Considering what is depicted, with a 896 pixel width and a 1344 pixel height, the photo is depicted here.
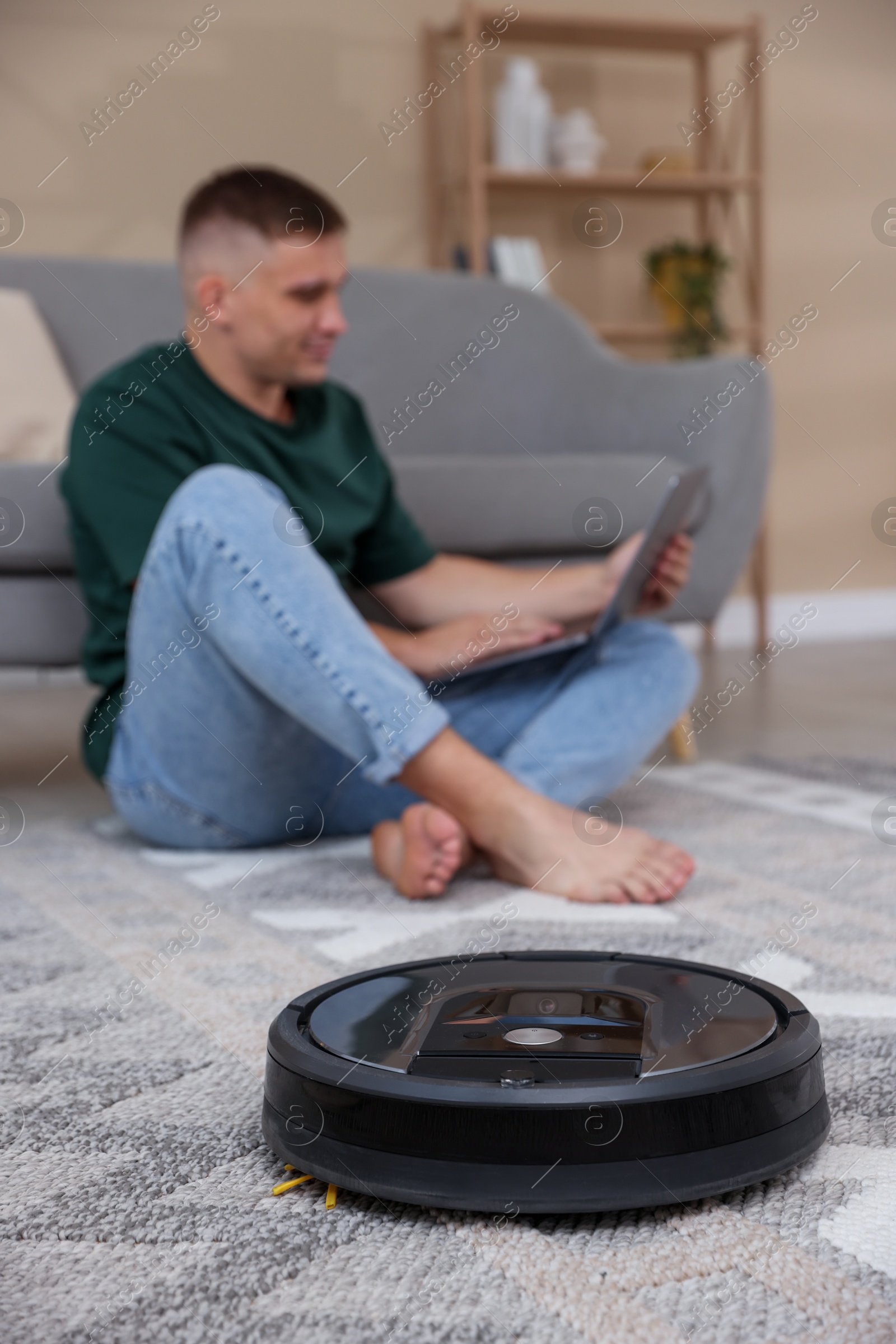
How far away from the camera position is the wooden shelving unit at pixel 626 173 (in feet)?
11.0

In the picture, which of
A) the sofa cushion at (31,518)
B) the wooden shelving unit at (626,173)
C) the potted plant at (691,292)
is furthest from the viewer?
the potted plant at (691,292)

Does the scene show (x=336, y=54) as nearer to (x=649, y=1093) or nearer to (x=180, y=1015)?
(x=180, y=1015)

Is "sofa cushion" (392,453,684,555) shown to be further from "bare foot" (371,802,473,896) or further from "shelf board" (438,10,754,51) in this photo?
"shelf board" (438,10,754,51)

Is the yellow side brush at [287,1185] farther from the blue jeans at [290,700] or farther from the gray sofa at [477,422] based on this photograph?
the gray sofa at [477,422]

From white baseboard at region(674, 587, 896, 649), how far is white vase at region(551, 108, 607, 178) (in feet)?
4.36

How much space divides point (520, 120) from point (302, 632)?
9.22ft

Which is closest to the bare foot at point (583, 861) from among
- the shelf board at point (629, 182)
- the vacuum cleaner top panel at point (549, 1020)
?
the vacuum cleaner top panel at point (549, 1020)

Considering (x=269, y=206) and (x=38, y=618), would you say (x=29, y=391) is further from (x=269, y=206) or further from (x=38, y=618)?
(x=269, y=206)

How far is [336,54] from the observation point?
11.2 ft

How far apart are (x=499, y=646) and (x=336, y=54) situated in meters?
2.71

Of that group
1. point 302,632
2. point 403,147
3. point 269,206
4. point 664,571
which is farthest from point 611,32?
point 302,632

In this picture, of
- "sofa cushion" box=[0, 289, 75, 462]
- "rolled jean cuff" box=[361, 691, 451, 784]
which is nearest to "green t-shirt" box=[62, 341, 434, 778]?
"rolled jean cuff" box=[361, 691, 451, 784]

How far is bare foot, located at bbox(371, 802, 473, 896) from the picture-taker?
1030 mm

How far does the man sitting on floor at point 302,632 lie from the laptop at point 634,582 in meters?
0.02
